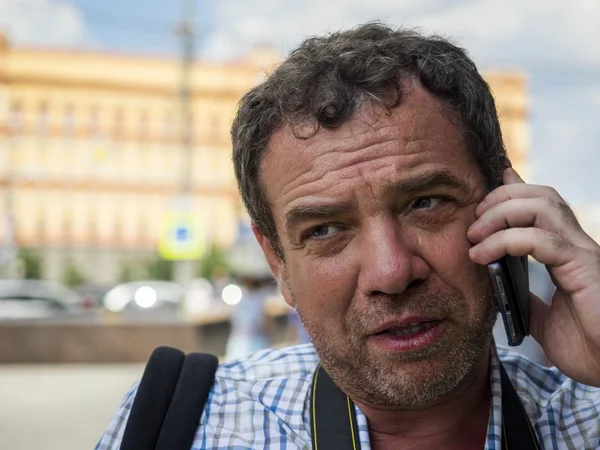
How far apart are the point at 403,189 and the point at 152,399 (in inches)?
26.7

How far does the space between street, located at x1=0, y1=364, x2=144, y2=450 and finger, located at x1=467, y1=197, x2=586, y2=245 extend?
6.64 meters

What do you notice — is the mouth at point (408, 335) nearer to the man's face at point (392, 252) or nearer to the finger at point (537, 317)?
the man's face at point (392, 252)

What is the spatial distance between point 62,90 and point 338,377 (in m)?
61.8

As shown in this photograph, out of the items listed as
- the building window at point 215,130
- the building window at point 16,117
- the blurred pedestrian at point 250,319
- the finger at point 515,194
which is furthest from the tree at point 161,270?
the finger at point 515,194

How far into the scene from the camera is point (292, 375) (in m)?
2.03

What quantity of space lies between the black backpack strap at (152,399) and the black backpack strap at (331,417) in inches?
12.4

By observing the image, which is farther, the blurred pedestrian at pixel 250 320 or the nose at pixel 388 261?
the blurred pedestrian at pixel 250 320

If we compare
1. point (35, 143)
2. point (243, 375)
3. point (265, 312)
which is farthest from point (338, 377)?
point (35, 143)

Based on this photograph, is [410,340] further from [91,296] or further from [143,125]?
[143,125]

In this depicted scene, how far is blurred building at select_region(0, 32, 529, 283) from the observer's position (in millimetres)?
59531

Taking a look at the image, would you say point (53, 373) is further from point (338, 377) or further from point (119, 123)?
point (119, 123)

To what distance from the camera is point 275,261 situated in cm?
197

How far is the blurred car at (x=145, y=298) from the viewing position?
111 ft

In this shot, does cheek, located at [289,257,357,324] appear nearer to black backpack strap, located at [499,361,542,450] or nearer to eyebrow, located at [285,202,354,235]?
eyebrow, located at [285,202,354,235]
